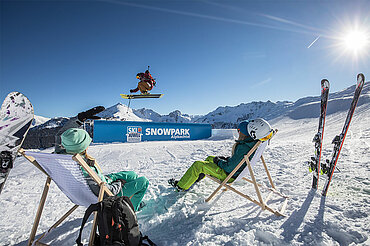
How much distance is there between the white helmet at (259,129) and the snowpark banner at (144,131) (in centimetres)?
855

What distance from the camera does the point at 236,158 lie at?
253 centimetres

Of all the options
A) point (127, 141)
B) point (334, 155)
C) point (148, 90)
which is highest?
point (148, 90)

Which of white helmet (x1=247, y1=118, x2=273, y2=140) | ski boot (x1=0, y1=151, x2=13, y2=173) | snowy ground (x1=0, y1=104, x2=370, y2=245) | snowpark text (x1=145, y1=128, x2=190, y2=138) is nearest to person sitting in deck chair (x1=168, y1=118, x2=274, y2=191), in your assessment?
white helmet (x1=247, y1=118, x2=273, y2=140)

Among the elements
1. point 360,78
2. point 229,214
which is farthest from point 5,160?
point 360,78

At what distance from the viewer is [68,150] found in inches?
69.3

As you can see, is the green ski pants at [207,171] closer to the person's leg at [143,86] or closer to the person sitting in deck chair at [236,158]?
the person sitting in deck chair at [236,158]

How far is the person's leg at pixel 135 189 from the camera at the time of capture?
2182 millimetres

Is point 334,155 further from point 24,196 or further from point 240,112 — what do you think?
point 240,112

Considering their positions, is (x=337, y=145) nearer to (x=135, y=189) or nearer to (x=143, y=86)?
(x=135, y=189)

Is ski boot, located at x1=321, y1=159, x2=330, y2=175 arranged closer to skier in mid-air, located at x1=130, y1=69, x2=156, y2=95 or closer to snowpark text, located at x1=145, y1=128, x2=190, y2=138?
snowpark text, located at x1=145, y1=128, x2=190, y2=138

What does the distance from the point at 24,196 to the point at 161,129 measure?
8148mm

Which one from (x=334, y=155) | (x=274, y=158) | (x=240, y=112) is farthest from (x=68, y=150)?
(x=240, y=112)

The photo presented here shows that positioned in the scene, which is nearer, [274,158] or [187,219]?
[187,219]

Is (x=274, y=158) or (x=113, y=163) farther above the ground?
(x=274, y=158)
